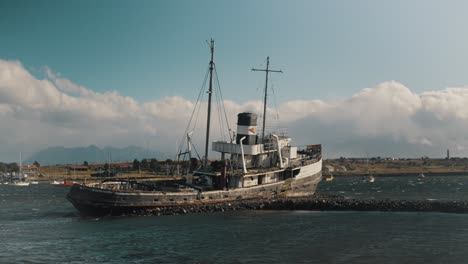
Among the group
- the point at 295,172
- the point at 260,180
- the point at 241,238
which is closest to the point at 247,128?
the point at 260,180

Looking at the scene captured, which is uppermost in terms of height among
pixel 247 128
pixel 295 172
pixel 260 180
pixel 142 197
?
pixel 247 128

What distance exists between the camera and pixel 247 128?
60.1 m

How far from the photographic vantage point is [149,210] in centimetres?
4966

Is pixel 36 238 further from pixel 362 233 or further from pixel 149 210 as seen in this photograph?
pixel 362 233

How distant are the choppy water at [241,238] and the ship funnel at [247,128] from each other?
11.9 metres

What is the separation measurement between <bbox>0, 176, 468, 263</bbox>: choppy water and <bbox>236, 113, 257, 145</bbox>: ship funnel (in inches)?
468

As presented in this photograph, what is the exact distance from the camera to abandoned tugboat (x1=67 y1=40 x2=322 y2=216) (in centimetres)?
4831

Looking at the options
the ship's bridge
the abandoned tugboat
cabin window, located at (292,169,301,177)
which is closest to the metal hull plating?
the abandoned tugboat

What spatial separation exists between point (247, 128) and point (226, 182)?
27.2 feet

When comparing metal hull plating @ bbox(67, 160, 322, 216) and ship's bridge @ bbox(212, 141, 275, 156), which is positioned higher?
ship's bridge @ bbox(212, 141, 275, 156)

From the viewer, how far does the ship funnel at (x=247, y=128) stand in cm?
6012

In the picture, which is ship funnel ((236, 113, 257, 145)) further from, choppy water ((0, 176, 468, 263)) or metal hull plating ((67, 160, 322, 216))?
choppy water ((0, 176, 468, 263))

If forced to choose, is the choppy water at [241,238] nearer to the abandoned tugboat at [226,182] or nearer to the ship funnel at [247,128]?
the abandoned tugboat at [226,182]

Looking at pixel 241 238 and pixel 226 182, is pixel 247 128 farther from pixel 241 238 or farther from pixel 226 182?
pixel 241 238
